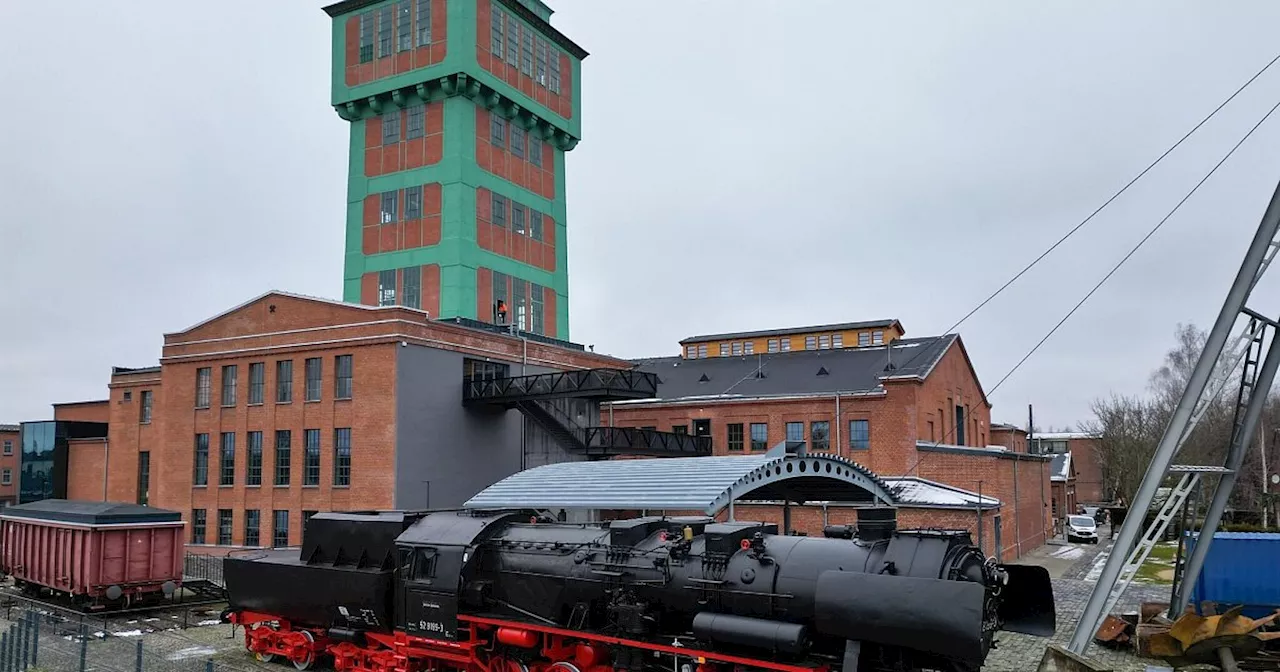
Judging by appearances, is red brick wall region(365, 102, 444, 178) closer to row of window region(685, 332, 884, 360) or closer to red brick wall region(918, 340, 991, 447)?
row of window region(685, 332, 884, 360)

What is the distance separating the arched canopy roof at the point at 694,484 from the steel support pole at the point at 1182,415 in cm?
605

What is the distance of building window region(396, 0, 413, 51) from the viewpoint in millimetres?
49188

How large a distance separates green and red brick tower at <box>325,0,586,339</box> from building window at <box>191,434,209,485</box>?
38.5 ft

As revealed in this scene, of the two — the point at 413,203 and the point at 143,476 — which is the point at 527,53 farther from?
the point at 143,476

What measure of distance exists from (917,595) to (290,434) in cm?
3258

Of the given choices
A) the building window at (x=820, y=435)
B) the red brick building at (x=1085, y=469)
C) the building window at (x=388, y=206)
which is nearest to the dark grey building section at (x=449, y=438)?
the building window at (x=820, y=435)

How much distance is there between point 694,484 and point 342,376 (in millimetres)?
21275

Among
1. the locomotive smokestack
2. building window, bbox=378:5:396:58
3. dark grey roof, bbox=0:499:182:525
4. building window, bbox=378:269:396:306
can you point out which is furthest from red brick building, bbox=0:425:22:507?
the locomotive smokestack

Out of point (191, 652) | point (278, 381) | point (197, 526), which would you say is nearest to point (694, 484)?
point (191, 652)

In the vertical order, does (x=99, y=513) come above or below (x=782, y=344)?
below

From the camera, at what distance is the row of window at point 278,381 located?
122ft

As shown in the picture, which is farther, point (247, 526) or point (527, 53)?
point (527, 53)

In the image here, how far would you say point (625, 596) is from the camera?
14727 millimetres

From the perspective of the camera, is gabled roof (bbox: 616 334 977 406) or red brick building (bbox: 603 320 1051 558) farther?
gabled roof (bbox: 616 334 977 406)
